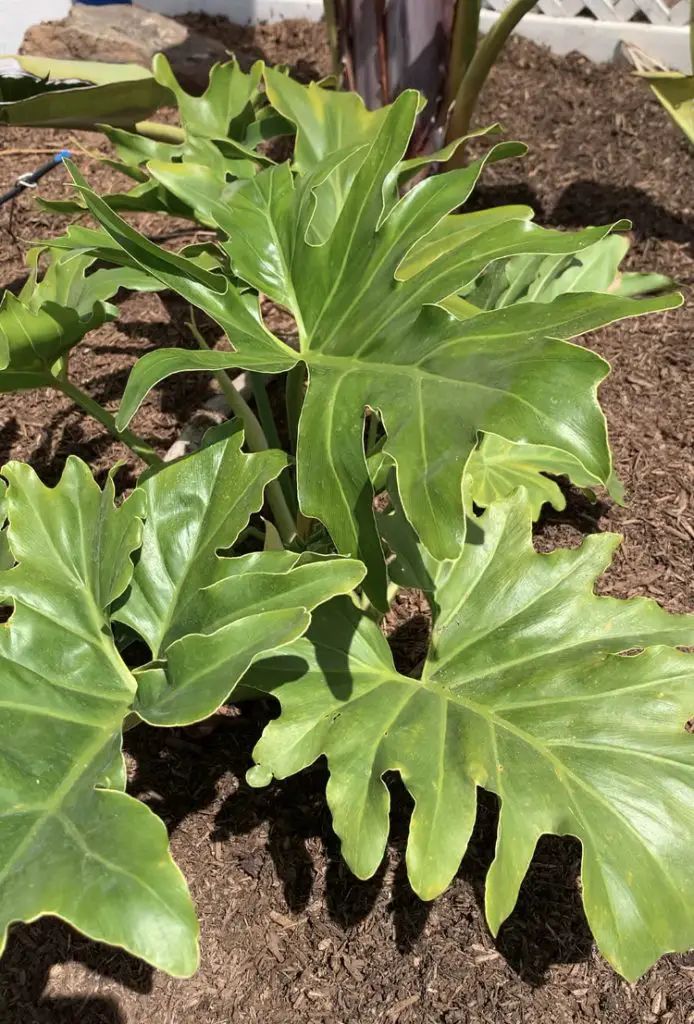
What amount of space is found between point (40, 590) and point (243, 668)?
1.18 ft

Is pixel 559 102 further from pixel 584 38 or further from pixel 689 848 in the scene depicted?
pixel 689 848

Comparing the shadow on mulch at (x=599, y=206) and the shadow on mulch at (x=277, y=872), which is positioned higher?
the shadow on mulch at (x=599, y=206)

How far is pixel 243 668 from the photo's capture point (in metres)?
0.86

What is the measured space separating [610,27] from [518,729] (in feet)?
8.78

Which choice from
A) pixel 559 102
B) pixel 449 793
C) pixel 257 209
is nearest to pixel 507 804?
pixel 449 793

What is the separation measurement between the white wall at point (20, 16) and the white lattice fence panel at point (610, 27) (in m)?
1.60

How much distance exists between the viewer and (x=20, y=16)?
3098 mm

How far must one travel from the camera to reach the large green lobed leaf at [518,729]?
0.96m

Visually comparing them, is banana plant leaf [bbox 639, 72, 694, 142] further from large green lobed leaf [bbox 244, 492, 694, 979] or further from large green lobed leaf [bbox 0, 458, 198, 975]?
large green lobed leaf [bbox 0, 458, 198, 975]

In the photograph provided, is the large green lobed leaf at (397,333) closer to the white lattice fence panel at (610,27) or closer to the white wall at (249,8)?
the white lattice fence panel at (610,27)

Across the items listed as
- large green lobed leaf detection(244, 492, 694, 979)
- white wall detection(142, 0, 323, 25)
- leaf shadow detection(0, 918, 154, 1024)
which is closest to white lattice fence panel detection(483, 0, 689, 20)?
white wall detection(142, 0, 323, 25)

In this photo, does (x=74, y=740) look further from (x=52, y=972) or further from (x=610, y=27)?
(x=610, y=27)

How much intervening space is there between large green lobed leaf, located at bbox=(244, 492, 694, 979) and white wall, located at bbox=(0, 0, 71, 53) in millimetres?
2887

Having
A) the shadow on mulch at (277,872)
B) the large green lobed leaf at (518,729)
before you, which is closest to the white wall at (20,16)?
the shadow on mulch at (277,872)
